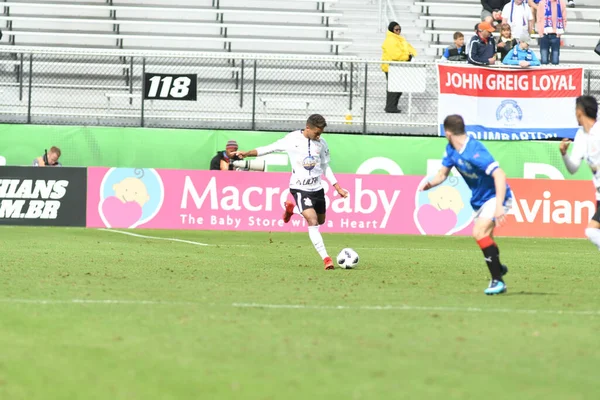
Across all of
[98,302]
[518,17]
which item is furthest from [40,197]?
[518,17]

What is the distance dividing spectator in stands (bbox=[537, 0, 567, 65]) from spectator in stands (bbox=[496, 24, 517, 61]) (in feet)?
3.14

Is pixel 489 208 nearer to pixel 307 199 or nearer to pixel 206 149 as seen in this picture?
pixel 307 199

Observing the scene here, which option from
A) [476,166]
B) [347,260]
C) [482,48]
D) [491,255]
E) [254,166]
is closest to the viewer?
[491,255]

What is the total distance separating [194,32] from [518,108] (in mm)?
9303

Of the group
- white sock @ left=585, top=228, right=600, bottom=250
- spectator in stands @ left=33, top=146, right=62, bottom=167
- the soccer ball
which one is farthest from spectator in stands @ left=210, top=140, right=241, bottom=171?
white sock @ left=585, top=228, right=600, bottom=250

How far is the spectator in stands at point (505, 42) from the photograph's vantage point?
85.8 feet

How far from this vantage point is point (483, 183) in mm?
11078

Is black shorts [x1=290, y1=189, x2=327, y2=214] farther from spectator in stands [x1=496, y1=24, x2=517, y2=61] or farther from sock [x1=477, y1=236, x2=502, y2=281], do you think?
spectator in stands [x1=496, y1=24, x2=517, y2=61]

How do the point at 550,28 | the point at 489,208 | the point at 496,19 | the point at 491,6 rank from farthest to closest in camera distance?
the point at 491,6
the point at 496,19
the point at 550,28
the point at 489,208

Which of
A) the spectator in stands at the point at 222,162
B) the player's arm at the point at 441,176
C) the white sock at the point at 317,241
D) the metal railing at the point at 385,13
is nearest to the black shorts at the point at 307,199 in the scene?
the white sock at the point at 317,241

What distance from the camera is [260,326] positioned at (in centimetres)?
841

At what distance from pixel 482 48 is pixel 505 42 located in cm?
112

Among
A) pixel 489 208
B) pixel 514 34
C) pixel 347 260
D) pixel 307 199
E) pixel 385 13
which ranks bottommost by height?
pixel 347 260

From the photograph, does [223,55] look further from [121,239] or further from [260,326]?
[260,326]
